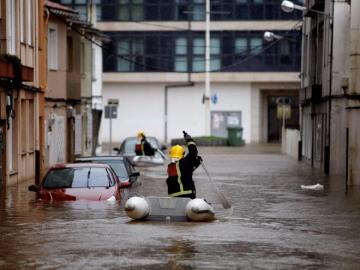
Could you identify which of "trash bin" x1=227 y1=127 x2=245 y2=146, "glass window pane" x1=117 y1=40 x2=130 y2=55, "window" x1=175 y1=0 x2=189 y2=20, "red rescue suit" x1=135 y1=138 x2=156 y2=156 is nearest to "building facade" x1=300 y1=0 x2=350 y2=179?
"red rescue suit" x1=135 y1=138 x2=156 y2=156

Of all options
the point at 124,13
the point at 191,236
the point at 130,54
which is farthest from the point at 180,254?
the point at 130,54

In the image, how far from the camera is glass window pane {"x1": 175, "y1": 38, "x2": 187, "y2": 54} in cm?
6800

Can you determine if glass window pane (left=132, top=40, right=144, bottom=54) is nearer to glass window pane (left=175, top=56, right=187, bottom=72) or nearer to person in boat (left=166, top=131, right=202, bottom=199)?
glass window pane (left=175, top=56, right=187, bottom=72)

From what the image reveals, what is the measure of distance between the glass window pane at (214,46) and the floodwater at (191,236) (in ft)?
136

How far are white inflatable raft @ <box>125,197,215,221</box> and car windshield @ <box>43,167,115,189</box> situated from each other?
3.80 metres

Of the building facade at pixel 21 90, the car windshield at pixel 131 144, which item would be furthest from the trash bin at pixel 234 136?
the building facade at pixel 21 90

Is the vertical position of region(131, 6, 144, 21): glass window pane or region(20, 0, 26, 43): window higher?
region(131, 6, 144, 21): glass window pane

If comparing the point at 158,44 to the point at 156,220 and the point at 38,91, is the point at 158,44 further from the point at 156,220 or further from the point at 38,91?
the point at 156,220

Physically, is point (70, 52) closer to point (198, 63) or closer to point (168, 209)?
point (168, 209)

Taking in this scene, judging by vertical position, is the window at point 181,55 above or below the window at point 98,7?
below

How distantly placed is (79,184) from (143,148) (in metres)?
19.2

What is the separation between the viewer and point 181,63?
68438 millimetres

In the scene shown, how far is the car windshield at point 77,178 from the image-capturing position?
21.5m

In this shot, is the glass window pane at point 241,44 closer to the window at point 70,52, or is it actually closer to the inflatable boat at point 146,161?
the window at point 70,52
